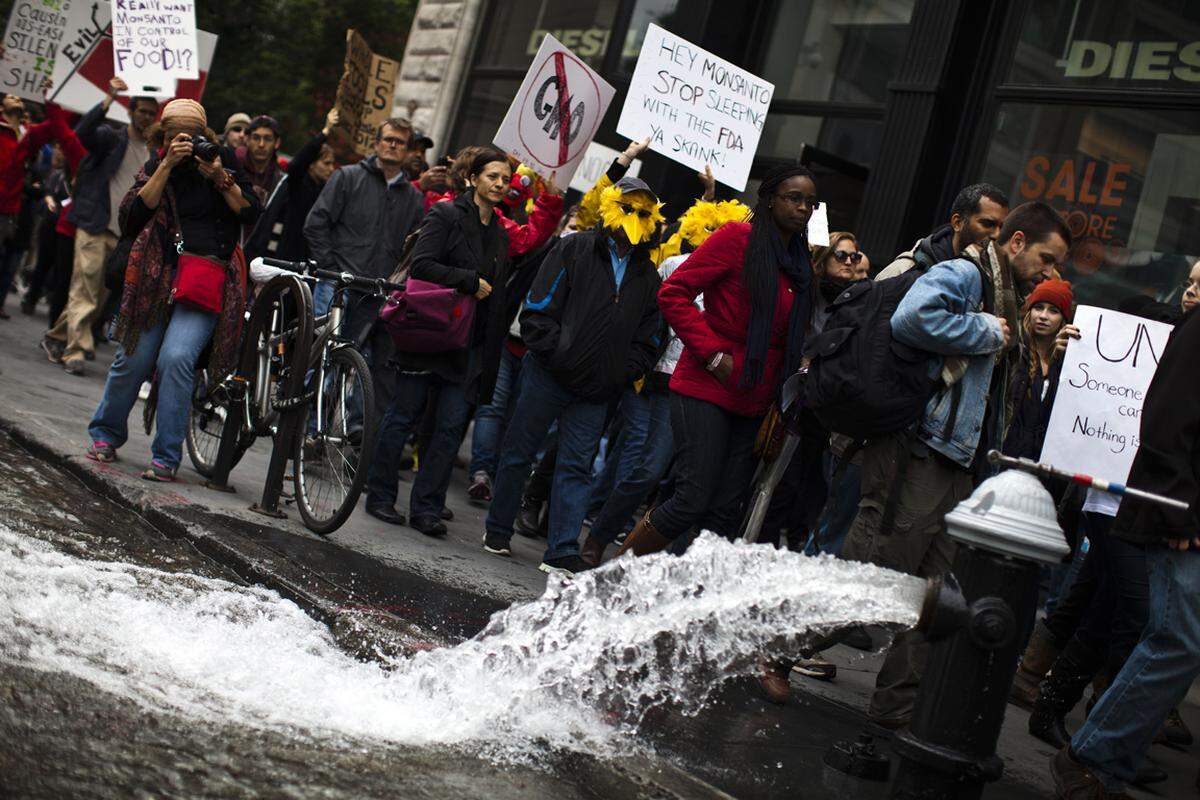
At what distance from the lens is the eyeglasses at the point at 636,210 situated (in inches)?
264

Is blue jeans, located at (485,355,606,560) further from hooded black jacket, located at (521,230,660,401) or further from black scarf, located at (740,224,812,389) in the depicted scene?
black scarf, located at (740,224,812,389)

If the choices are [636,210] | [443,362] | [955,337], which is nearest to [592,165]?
[443,362]

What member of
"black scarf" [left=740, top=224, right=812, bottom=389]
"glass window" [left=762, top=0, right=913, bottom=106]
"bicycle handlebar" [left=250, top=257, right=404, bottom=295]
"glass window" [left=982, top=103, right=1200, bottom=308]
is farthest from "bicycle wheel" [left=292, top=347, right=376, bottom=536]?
"glass window" [left=762, top=0, right=913, bottom=106]

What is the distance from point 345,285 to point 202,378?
121 centimetres

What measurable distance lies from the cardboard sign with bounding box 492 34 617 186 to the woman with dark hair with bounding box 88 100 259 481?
1.84m

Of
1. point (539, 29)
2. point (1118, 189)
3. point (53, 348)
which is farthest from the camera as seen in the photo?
point (539, 29)

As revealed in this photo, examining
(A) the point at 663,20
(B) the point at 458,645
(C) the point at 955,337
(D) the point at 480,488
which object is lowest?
(B) the point at 458,645

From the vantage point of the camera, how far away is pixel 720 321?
5773mm

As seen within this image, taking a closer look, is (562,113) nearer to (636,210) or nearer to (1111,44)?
(636,210)

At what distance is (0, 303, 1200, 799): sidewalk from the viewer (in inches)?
174

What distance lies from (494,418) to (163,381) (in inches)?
91.3

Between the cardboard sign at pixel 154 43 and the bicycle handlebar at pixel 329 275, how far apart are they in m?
2.85

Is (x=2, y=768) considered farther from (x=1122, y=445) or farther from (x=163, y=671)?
(x=1122, y=445)

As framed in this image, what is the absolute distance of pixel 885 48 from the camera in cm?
1070
